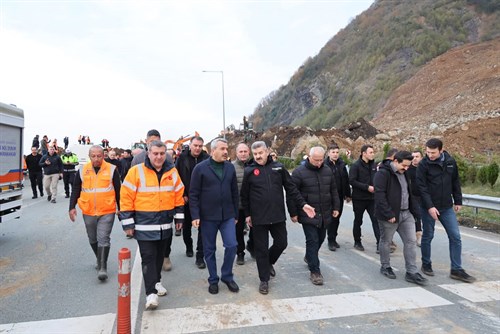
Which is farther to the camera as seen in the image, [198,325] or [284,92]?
[284,92]

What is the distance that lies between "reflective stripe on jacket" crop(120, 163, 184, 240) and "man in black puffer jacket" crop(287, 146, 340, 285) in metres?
1.67

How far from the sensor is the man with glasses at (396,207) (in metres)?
5.19

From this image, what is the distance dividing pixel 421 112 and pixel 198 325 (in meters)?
34.2

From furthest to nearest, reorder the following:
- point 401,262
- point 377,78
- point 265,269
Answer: point 377,78 < point 401,262 < point 265,269

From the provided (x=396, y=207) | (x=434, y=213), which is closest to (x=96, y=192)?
(x=396, y=207)

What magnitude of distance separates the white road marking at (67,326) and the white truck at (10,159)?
12.7 ft

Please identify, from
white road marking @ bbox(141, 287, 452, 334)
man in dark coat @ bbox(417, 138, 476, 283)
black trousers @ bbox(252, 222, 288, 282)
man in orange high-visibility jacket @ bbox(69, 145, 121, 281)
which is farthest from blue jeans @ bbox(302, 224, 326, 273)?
man in orange high-visibility jacket @ bbox(69, 145, 121, 281)

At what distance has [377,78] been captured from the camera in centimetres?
4834

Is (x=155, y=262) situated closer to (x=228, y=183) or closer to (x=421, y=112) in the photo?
(x=228, y=183)

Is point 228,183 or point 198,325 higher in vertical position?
point 228,183

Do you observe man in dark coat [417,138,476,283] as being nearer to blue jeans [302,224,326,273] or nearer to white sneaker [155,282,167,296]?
blue jeans [302,224,326,273]

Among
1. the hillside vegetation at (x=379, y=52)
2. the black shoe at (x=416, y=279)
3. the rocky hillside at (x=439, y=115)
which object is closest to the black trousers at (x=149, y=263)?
the black shoe at (x=416, y=279)

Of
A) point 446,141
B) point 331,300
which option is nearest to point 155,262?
point 331,300

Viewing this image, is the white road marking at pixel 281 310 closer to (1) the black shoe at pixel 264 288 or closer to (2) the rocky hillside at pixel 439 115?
(1) the black shoe at pixel 264 288
